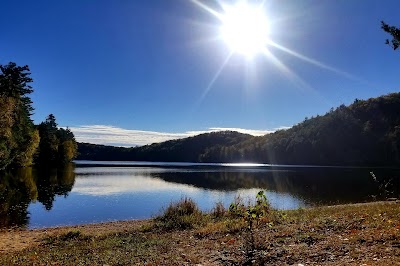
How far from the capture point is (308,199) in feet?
143

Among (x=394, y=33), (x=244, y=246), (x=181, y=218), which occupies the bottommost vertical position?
(x=181, y=218)

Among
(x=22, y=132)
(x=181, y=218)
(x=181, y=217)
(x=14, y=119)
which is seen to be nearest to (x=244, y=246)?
(x=181, y=218)

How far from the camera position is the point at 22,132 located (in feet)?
261

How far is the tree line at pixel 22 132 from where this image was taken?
51.9 metres

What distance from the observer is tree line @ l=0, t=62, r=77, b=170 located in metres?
51.9

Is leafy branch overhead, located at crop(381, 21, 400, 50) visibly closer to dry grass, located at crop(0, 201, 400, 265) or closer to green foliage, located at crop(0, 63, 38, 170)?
dry grass, located at crop(0, 201, 400, 265)

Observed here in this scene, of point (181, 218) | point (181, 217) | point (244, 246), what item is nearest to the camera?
point (244, 246)

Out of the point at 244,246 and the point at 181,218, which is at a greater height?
the point at 244,246

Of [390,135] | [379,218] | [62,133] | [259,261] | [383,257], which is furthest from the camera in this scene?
[390,135]

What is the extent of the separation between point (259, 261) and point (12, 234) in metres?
20.0

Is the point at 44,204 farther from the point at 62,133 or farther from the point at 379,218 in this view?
the point at 62,133

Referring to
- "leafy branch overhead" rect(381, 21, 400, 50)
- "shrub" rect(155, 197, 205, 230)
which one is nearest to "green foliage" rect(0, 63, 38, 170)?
"shrub" rect(155, 197, 205, 230)

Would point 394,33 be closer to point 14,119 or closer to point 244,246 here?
point 244,246

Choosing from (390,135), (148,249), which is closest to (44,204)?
(148,249)
